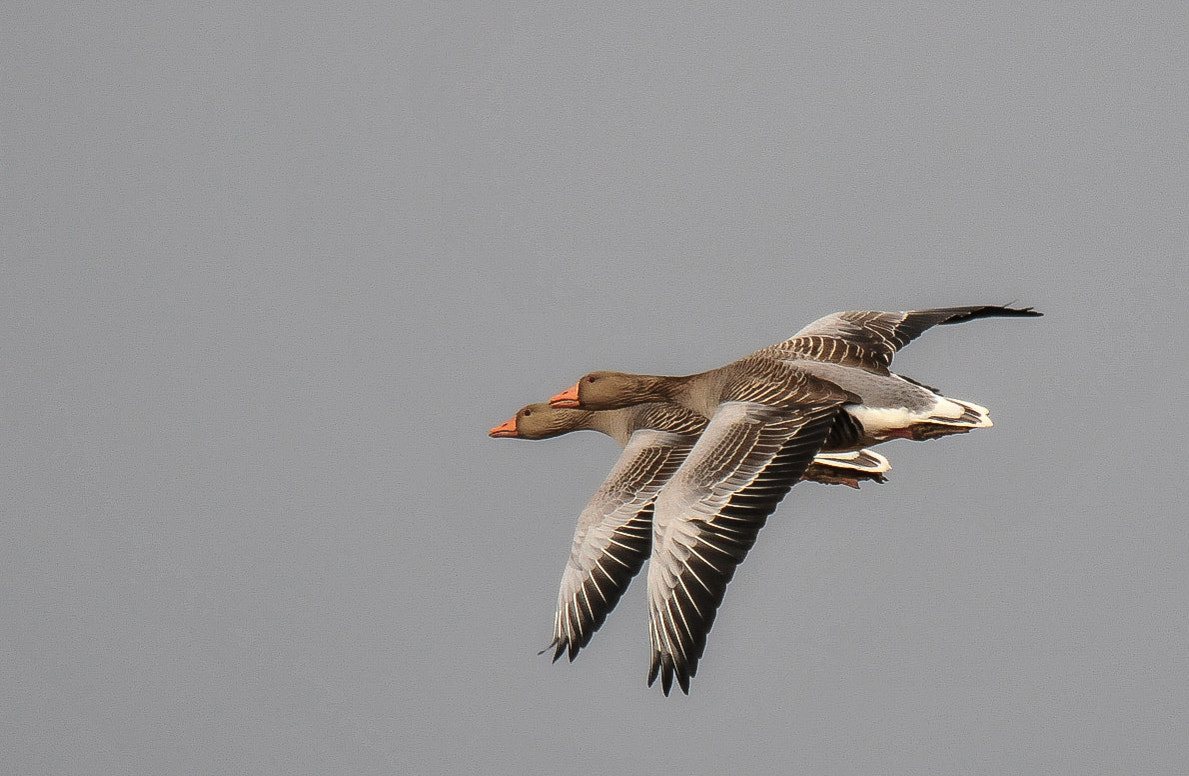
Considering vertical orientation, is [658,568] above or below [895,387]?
below

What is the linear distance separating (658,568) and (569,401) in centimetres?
363

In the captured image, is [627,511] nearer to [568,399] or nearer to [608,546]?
[608,546]

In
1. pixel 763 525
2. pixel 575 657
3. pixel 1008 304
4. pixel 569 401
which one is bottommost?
pixel 575 657

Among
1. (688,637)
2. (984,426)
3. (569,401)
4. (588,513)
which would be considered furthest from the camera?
(569,401)

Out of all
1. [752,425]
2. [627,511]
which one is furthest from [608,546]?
[752,425]

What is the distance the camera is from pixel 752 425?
516 inches

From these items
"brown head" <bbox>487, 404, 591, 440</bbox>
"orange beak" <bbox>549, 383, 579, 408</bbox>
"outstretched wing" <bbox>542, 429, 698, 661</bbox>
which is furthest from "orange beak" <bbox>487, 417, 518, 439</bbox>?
"outstretched wing" <bbox>542, 429, 698, 661</bbox>

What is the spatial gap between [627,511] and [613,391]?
1388 millimetres

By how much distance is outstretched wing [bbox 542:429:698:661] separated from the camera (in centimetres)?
1427

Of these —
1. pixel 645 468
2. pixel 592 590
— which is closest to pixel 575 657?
pixel 592 590

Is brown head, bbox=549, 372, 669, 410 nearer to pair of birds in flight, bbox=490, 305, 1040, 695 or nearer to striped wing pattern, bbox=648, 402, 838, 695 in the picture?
pair of birds in flight, bbox=490, 305, 1040, 695

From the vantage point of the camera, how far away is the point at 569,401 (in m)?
15.7

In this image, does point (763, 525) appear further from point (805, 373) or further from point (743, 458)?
point (805, 373)

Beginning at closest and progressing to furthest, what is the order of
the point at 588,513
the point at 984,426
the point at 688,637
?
the point at 688,637 < the point at 984,426 < the point at 588,513
